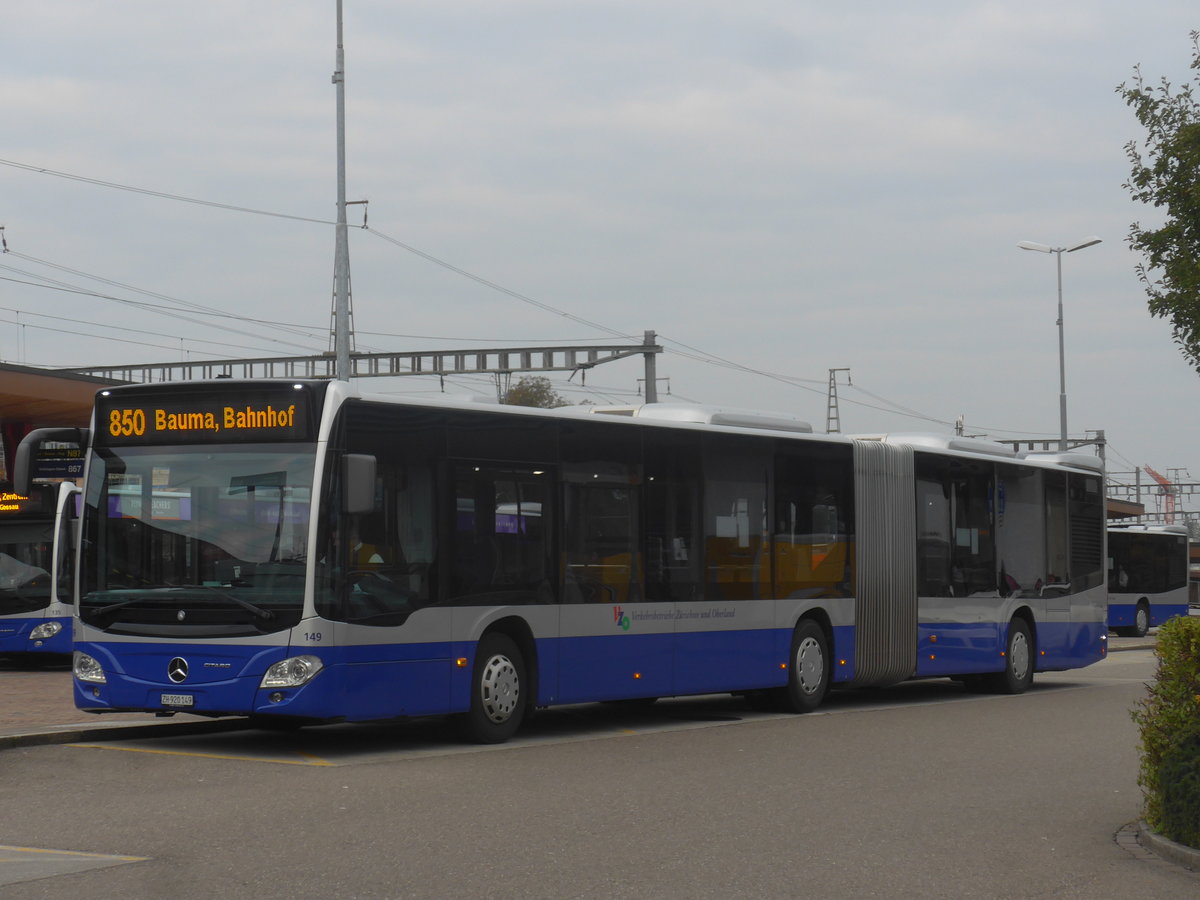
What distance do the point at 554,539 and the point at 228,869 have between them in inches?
272

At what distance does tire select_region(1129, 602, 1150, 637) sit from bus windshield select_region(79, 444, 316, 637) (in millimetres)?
40959

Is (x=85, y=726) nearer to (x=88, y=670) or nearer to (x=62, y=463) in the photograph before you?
(x=88, y=670)

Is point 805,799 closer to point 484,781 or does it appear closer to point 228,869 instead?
point 484,781

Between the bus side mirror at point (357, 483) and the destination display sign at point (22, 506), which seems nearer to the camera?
the bus side mirror at point (357, 483)

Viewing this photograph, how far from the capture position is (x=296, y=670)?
1222cm

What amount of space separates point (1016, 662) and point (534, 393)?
222 ft

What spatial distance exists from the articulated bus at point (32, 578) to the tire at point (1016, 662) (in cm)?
1294

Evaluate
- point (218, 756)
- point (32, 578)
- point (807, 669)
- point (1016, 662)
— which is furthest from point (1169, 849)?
point (32, 578)

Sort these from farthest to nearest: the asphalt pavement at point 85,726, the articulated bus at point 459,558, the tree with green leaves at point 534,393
A: the tree with green leaves at point 534,393
the articulated bus at point 459,558
the asphalt pavement at point 85,726

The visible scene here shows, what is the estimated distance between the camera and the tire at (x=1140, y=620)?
161 ft

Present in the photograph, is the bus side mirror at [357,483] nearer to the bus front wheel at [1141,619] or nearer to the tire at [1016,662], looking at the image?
the tire at [1016,662]

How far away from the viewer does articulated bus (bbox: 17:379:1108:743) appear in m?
12.4

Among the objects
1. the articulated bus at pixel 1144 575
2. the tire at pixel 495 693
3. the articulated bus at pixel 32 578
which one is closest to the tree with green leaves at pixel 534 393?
the articulated bus at pixel 1144 575

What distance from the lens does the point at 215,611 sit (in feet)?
40.8
